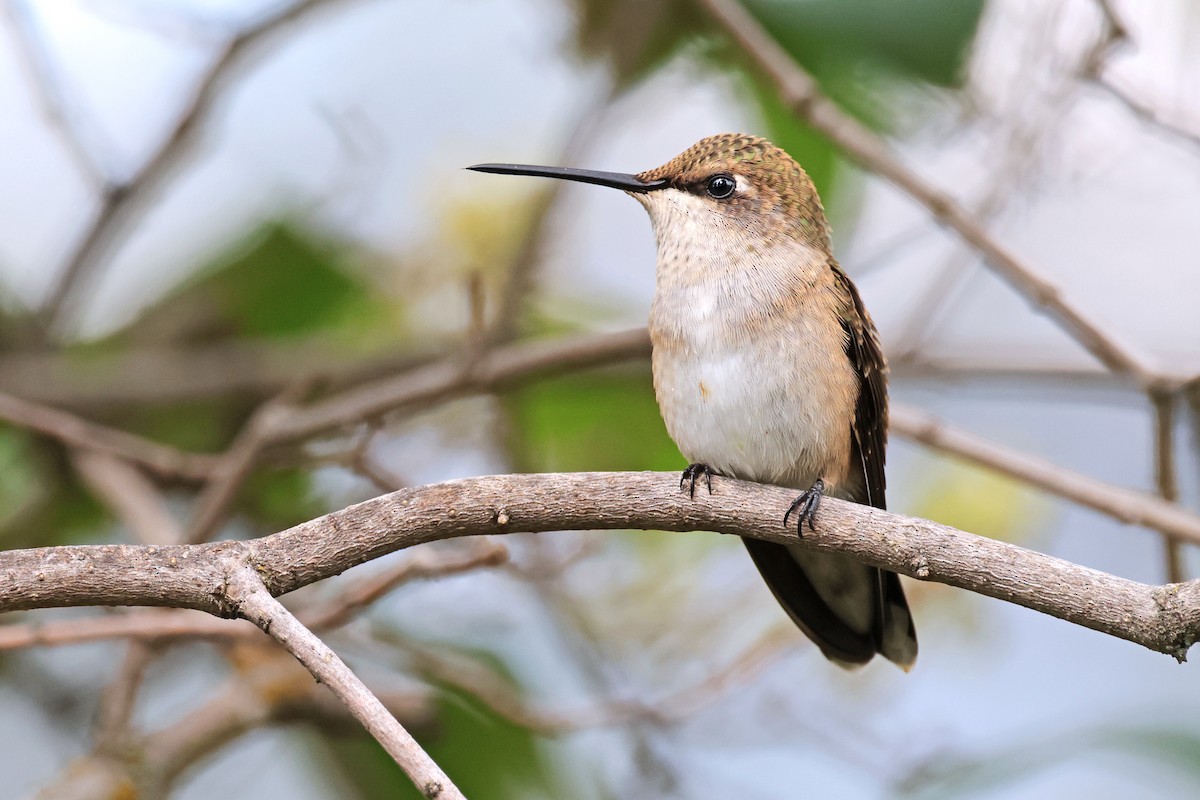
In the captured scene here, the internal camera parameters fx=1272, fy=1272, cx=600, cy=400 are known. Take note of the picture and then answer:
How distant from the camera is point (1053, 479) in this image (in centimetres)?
294

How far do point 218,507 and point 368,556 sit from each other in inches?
53.3

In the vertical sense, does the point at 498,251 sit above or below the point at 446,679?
above

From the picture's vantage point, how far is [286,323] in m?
4.32

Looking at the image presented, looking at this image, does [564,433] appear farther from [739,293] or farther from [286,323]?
[739,293]

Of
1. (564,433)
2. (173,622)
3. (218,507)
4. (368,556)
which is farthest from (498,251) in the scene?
(368,556)

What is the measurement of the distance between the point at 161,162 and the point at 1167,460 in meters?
2.93

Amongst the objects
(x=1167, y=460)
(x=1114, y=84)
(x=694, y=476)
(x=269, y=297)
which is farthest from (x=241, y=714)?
(x=1114, y=84)

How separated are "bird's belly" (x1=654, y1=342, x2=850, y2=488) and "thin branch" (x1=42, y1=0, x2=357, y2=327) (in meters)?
2.00

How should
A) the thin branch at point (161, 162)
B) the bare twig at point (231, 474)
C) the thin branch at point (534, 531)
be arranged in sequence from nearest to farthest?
the thin branch at point (534, 531), the bare twig at point (231, 474), the thin branch at point (161, 162)

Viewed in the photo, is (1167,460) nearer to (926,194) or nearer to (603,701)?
(926,194)

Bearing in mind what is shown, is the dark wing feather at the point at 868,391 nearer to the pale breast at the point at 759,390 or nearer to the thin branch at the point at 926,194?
the pale breast at the point at 759,390

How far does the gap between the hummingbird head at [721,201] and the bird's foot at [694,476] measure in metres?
0.50

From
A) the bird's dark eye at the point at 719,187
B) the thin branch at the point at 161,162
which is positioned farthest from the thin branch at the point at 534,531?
the thin branch at the point at 161,162

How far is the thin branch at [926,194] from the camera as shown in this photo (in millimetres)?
3041
